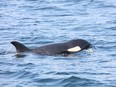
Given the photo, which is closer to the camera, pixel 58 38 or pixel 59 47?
pixel 59 47

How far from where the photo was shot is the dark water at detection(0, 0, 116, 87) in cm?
1498

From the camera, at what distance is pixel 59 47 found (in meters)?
18.6

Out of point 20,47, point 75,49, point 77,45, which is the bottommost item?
point 75,49

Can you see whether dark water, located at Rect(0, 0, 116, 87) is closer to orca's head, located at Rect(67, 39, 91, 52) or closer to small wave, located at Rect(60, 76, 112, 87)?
small wave, located at Rect(60, 76, 112, 87)

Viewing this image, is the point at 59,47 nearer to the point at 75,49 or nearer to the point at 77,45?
the point at 75,49

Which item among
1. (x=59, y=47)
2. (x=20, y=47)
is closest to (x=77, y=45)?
(x=59, y=47)

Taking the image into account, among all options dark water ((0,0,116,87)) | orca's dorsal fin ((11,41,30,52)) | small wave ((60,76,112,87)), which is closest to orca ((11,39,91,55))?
orca's dorsal fin ((11,41,30,52))

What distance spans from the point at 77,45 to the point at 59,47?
2.63ft

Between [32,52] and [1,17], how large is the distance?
7.95 metres

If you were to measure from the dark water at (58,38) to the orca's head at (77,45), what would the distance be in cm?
39

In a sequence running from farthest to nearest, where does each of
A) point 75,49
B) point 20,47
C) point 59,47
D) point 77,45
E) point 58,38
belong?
point 58,38
point 77,45
point 75,49
point 59,47
point 20,47

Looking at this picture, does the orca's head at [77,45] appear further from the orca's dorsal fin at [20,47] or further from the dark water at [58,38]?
the orca's dorsal fin at [20,47]

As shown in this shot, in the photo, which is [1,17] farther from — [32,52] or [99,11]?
[32,52]

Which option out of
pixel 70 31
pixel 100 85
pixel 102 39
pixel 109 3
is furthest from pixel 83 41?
pixel 109 3
